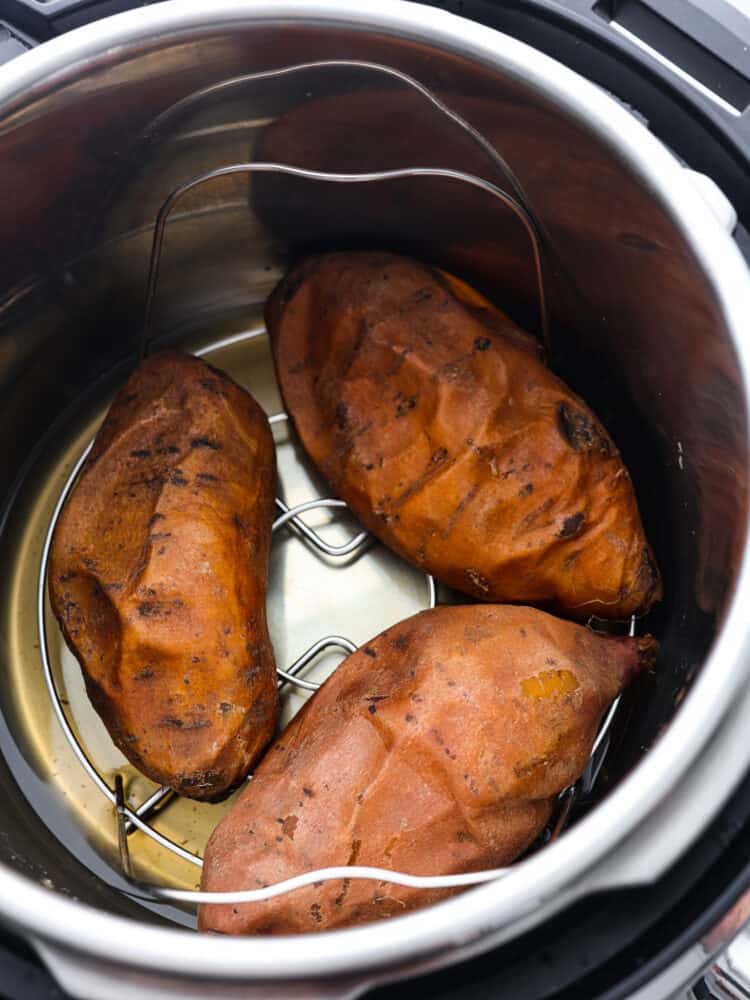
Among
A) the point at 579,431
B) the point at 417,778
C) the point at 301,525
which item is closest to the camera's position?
the point at 417,778

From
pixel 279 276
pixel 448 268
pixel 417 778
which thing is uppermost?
pixel 279 276

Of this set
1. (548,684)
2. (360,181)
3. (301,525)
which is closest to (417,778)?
(548,684)

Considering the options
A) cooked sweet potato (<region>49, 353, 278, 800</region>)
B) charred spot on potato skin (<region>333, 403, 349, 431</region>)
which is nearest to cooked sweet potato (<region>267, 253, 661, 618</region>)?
charred spot on potato skin (<region>333, 403, 349, 431</region>)

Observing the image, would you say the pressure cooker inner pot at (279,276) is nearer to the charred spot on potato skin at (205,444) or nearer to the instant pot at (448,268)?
the instant pot at (448,268)

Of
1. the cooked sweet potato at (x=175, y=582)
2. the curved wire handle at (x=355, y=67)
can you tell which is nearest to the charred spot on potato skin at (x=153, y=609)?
the cooked sweet potato at (x=175, y=582)

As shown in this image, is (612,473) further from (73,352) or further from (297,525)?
(73,352)

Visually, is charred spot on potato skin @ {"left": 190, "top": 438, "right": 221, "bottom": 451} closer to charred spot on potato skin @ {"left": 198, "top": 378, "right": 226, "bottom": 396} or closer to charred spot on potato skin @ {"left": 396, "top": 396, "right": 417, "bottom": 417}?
charred spot on potato skin @ {"left": 198, "top": 378, "right": 226, "bottom": 396}

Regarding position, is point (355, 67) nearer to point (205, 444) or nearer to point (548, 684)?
point (205, 444)

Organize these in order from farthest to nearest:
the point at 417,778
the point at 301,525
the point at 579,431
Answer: the point at 301,525 < the point at 579,431 < the point at 417,778
